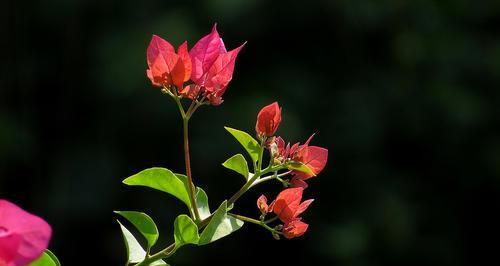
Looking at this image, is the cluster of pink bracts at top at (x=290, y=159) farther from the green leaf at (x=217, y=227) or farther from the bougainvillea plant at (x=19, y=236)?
the bougainvillea plant at (x=19, y=236)

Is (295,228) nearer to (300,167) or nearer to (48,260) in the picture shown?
(300,167)

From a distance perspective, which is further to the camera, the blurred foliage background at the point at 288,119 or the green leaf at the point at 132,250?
the blurred foliage background at the point at 288,119

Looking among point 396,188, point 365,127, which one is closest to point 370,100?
point 365,127

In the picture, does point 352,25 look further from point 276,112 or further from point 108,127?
point 276,112

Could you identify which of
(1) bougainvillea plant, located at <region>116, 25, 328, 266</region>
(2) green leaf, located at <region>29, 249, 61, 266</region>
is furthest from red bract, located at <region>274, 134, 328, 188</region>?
(2) green leaf, located at <region>29, 249, 61, 266</region>

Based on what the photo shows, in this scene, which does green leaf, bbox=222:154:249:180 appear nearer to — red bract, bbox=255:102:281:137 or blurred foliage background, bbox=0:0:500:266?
red bract, bbox=255:102:281:137

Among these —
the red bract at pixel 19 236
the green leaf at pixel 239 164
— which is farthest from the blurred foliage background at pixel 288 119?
the red bract at pixel 19 236
